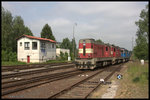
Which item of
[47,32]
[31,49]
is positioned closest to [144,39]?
[31,49]

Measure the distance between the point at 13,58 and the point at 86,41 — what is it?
21.1 metres

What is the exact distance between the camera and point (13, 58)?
34375mm

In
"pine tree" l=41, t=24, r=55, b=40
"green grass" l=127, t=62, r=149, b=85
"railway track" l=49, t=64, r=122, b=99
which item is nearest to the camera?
"railway track" l=49, t=64, r=122, b=99

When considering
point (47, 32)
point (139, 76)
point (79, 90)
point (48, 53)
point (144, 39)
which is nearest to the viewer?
point (79, 90)

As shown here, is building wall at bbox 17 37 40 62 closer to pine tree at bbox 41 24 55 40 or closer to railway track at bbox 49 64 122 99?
railway track at bbox 49 64 122 99

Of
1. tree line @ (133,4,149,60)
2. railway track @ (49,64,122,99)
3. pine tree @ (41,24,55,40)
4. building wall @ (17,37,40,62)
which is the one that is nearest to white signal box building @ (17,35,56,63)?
building wall @ (17,37,40,62)

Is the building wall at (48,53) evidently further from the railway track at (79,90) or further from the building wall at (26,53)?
the railway track at (79,90)

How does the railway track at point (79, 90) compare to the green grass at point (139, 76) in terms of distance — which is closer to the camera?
the railway track at point (79, 90)

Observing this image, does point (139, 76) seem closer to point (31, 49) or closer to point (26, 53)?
point (31, 49)

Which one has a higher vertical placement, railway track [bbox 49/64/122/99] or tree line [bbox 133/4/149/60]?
tree line [bbox 133/4/149/60]

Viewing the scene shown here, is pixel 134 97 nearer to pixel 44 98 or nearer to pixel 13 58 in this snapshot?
pixel 44 98

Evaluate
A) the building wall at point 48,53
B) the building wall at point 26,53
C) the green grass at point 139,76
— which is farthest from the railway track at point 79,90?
the building wall at point 48,53

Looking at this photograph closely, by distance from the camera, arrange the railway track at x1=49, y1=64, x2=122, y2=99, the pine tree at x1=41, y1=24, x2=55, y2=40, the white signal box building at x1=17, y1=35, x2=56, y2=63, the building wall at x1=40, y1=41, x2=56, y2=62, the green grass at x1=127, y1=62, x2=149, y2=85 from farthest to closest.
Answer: the pine tree at x1=41, y1=24, x2=55, y2=40 → the building wall at x1=40, y1=41, x2=56, y2=62 → the white signal box building at x1=17, y1=35, x2=56, y2=63 → the green grass at x1=127, y1=62, x2=149, y2=85 → the railway track at x1=49, y1=64, x2=122, y2=99

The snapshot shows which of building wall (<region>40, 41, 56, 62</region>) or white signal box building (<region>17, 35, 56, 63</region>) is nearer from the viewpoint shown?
white signal box building (<region>17, 35, 56, 63</region>)
